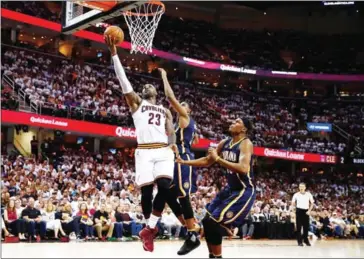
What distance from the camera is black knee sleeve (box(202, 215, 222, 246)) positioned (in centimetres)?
593

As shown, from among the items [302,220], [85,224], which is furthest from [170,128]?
[85,224]

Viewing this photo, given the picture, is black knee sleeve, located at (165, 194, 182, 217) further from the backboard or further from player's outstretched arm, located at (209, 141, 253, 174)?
the backboard

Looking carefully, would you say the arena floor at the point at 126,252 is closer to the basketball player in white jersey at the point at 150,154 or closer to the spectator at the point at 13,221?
the spectator at the point at 13,221

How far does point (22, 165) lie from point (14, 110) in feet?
10.5

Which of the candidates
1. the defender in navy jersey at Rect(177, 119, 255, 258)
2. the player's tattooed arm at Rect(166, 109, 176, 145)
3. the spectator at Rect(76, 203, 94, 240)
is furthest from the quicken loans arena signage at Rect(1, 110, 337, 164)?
the defender in navy jersey at Rect(177, 119, 255, 258)

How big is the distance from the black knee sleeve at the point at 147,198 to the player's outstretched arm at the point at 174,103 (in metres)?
Result: 0.98

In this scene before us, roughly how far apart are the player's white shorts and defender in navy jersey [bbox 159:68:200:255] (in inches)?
18.1

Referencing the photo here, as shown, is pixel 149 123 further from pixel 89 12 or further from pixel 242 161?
pixel 89 12

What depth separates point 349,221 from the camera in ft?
72.7

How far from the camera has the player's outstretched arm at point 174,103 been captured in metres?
6.45

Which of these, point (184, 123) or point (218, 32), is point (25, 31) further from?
point (184, 123)

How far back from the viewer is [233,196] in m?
6.01

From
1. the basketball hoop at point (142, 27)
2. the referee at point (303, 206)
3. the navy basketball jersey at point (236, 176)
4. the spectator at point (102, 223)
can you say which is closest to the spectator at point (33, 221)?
the spectator at point (102, 223)

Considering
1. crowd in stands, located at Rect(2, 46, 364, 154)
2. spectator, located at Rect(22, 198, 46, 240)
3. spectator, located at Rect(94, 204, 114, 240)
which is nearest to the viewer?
spectator, located at Rect(22, 198, 46, 240)
